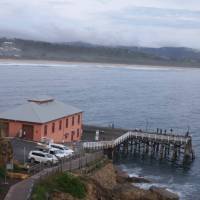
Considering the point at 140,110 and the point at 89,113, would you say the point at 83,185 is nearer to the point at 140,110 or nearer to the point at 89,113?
the point at 89,113

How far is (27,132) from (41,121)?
82.0 inches

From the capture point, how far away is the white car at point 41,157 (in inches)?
1858

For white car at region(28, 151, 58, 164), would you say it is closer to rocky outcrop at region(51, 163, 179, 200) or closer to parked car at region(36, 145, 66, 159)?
parked car at region(36, 145, 66, 159)

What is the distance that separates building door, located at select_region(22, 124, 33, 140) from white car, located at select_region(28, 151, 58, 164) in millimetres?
7957

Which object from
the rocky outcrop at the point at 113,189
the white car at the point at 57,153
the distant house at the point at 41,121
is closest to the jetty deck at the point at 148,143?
the distant house at the point at 41,121

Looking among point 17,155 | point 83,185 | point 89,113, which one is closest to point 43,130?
point 17,155

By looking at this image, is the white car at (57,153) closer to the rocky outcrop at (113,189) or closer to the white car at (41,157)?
the white car at (41,157)

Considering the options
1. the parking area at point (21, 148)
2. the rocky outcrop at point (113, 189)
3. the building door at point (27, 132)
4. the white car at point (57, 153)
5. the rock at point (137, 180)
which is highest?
the building door at point (27, 132)

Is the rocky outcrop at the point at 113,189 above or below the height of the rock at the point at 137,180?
above

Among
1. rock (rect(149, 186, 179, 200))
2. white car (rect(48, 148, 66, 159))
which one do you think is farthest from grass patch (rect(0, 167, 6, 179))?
rock (rect(149, 186, 179, 200))

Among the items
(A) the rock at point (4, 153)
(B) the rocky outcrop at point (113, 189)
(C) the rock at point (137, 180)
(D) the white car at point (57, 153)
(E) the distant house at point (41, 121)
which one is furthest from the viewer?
(E) the distant house at point (41, 121)

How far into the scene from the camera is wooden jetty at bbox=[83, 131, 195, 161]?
6612 centimetres

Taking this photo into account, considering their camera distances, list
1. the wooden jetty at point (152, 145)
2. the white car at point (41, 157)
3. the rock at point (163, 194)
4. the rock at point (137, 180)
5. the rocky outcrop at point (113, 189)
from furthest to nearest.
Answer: the wooden jetty at point (152, 145) < the rock at point (137, 180) < the rock at point (163, 194) < the white car at point (41, 157) < the rocky outcrop at point (113, 189)

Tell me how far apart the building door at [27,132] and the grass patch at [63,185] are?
14.4 m
